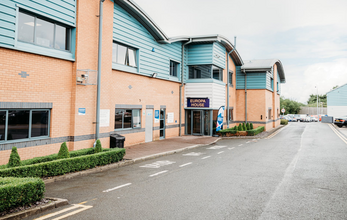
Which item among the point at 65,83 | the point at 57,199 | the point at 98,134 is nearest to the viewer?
the point at 57,199

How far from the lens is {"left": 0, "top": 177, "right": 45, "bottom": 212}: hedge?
16.0 feet

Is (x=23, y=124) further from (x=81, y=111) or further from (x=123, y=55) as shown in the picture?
(x=123, y=55)

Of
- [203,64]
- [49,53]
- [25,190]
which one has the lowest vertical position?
[25,190]

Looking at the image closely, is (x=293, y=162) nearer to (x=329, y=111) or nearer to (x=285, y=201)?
(x=285, y=201)

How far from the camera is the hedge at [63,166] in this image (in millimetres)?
6834

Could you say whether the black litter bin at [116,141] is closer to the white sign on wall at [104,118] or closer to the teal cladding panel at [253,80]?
the white sign on wall at [104,118]

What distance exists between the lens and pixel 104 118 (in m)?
12.5

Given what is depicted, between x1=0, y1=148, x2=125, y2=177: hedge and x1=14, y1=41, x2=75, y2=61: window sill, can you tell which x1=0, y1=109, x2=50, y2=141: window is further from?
x1=0, y1=148, x2=125, y2=177: hedge

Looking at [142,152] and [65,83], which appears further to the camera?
[142,152]

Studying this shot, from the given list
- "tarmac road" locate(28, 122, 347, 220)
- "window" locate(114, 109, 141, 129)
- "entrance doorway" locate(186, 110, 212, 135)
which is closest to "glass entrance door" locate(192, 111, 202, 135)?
"entrance doorway" locate(186, 110, 212, 135)

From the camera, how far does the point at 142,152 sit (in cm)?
1245

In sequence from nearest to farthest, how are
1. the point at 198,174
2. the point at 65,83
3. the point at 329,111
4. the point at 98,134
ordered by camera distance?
the point at 198,174
the point at 65,83
the point at 98,134
the point at 329,111

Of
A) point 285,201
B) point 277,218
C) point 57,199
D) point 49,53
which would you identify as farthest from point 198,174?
point 49,53

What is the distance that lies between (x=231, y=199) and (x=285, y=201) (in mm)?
1232
